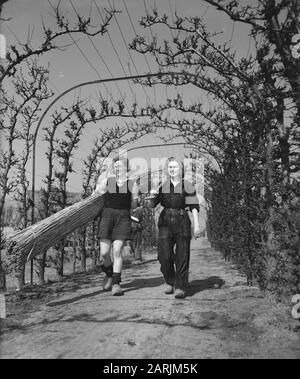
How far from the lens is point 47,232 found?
21.1 feet

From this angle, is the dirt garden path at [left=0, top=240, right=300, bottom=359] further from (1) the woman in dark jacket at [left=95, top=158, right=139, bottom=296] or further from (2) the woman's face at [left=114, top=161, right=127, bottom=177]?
(2) the woman's face at [left=114, top=161, right=127, bottom=177]

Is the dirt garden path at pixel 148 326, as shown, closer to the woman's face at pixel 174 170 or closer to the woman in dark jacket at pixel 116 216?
the woman in dark jacket at pixel 116 216

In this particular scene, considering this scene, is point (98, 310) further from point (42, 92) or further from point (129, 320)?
point (42, 92)

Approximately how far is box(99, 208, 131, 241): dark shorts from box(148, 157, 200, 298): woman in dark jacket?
475 millimetres

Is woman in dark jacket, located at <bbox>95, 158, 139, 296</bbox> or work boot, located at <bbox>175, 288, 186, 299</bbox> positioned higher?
woman in dark jacket, located at <bbox>95, 158, 139, 296</bbox>

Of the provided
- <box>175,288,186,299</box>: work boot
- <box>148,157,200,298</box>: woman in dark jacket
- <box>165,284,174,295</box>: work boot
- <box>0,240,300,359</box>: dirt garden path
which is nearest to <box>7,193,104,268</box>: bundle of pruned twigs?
<box>0,240,300,359</box>: dirt garden path

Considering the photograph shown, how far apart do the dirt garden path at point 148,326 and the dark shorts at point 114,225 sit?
0.82 metres

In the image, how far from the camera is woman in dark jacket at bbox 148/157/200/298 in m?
6.19

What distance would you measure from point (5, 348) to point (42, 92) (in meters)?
6.86

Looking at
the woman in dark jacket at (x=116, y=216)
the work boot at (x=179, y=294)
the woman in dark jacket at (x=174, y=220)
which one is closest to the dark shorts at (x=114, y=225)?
the woman in dark jacket at (x=116, y=216)

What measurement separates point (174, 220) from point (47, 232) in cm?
186

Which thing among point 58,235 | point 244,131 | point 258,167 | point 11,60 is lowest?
point 58,235

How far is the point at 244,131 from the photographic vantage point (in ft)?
20.8
